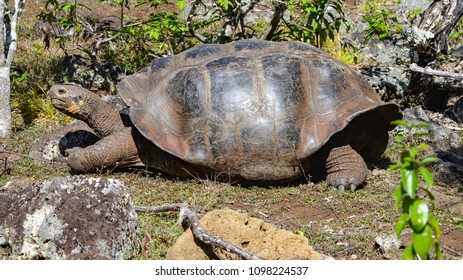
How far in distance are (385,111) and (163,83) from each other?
2.13m

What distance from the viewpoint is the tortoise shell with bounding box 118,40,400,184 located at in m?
5.86

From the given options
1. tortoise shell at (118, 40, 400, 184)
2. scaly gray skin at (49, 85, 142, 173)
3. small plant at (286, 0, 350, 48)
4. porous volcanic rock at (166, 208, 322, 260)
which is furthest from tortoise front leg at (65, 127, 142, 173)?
small plant at (286, 0, 350, 48)

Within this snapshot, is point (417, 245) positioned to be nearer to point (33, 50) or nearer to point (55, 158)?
point (55, 158)

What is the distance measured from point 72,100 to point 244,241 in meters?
3.05

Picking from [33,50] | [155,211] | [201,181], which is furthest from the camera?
[33,50]

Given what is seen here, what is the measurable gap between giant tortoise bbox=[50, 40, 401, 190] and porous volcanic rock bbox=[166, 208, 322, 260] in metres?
1.46

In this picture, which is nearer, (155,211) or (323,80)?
(155,211)

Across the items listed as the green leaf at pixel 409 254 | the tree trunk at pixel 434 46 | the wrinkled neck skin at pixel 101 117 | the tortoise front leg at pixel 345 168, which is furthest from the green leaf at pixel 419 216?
the tree trunk at pixel 434 46

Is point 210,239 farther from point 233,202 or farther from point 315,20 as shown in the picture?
point 315,20

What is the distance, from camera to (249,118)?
19.2 ft

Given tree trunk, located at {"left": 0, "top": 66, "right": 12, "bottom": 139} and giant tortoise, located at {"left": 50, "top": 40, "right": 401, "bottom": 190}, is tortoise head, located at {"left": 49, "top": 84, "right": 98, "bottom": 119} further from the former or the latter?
tree trunk, located at {"left": 0, "top": 66, "right": 12, "bottom": 139}

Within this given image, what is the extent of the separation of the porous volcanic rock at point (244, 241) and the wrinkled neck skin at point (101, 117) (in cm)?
255

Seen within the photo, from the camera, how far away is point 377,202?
5.69 metres

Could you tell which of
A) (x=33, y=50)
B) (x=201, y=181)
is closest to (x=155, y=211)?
(x=201, y=181)
